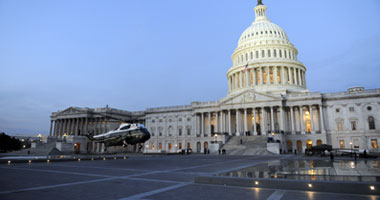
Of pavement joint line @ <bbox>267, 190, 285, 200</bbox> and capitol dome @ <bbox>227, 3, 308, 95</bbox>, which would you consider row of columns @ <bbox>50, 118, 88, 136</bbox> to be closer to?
capitol dome @ <bbox>227, 3, 308, 95</bbox>

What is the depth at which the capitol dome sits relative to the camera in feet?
271

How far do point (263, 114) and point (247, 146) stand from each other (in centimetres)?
1547

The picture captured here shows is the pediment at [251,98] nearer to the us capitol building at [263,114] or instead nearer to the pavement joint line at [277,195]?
the us capitol building at [263,114]

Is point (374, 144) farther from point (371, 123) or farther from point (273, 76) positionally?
point (273, 76)

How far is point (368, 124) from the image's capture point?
204 feet

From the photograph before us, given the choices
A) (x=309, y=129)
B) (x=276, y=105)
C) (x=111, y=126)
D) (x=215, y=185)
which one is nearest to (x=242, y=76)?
(x=276, y=105)

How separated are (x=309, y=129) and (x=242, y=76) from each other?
29.4 metres

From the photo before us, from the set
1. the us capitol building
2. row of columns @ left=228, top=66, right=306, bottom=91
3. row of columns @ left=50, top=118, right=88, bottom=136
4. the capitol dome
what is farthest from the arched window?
row of columns @ left=50, top=118, right=88, bottom=136

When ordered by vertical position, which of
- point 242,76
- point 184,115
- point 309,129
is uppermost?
point 242,76

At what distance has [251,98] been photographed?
71312 mm

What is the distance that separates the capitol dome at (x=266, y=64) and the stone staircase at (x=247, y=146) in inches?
855

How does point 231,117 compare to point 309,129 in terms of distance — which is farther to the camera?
point 231,117

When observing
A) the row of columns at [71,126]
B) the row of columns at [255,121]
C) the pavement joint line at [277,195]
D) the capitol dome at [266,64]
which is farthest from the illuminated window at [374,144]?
the row of columns at [71,126]

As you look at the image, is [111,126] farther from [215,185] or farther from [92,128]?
[215,185]
